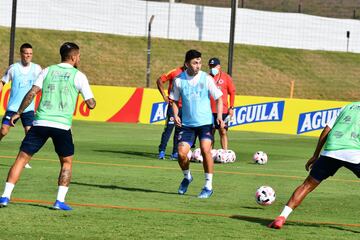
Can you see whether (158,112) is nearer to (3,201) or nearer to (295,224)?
(3,201)

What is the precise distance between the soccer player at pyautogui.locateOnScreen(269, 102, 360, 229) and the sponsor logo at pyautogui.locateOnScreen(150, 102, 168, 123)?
21.4 meters

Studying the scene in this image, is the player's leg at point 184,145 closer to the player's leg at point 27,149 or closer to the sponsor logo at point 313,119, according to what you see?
the player's leg at point 27,149

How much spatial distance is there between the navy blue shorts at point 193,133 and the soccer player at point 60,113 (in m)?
2.67

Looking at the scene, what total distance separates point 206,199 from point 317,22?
43560 millimetres

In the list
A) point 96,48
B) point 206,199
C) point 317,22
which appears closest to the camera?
point 206,199

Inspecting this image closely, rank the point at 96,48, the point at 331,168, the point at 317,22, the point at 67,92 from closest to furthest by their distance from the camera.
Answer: the point at 331,168 → the point at 67,92 → the point at 96,48 → the point at 317,22

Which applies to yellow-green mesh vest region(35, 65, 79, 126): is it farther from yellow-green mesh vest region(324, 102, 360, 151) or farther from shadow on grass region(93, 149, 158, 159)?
shadow on grass region(93, 149, 158, 159)

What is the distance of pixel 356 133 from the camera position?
11625 millimetres

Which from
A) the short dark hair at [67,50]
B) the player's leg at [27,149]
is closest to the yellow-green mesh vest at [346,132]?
the short dark hair at [67,50]

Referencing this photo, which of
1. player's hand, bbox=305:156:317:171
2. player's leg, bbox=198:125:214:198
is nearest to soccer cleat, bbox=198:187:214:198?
player's leg, bbox=198:125:214:198

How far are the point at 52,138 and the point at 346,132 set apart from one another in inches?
142

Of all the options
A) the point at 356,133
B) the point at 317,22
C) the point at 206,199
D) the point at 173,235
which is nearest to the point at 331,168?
the point at 356,133

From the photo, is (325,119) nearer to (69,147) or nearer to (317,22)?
(69,147)

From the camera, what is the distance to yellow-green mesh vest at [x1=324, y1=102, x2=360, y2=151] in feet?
38.1
